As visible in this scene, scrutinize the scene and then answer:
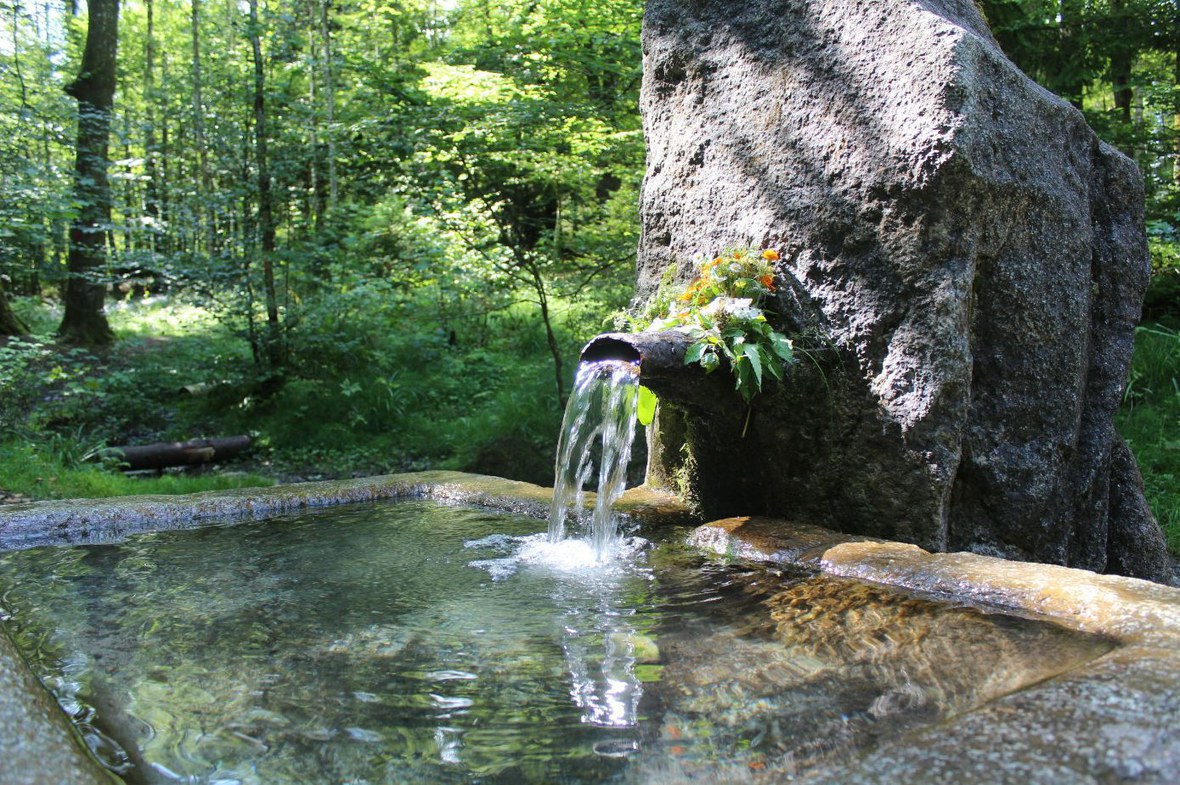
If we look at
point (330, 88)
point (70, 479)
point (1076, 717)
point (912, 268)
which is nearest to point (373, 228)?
point (330, 88)

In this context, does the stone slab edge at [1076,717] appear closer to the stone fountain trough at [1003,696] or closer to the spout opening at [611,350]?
the stone fountain trough at [1003,696]

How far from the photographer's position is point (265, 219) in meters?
9.00

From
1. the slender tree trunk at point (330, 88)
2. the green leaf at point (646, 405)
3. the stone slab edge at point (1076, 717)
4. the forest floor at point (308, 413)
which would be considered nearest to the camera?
the stone slab edge at point (1076, 717)

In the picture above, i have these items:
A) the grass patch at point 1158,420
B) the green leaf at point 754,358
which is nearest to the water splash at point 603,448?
the green leaf at point 754,358

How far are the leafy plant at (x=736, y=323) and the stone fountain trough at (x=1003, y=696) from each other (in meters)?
0.72

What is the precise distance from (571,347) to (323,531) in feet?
20.8

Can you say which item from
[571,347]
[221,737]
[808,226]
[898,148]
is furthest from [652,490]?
[571,347]

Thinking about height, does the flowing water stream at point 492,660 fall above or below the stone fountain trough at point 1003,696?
below

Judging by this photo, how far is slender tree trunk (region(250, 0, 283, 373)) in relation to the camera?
8.75 m

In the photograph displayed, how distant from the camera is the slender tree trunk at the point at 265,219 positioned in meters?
8.75

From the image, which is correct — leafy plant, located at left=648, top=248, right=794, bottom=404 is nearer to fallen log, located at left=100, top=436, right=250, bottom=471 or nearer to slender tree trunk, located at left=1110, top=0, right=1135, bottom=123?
fallen log, located at left=100, top=436, right=250, bottom=471

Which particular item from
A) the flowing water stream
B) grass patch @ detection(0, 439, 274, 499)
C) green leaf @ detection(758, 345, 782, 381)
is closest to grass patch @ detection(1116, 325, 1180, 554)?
green leaf @ detection(758, 345, 782, 381)

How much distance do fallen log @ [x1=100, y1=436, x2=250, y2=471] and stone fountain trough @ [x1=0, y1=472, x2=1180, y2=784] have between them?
3778 mm

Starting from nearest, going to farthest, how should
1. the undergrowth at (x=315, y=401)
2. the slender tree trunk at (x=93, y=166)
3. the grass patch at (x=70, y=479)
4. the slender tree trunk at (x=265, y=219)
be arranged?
the grass patch at (x=70, y=479) → the undergrowth at (x=315, y=401) → the slender tree trunk at (x=265, y=219) → the slender tree trunk at (x=93, y=166)
